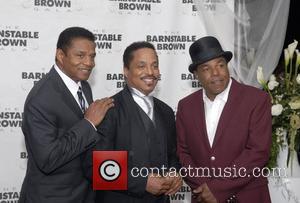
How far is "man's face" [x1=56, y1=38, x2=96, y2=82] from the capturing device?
6.52 feet

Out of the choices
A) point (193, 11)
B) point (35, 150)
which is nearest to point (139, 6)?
point (193, 11)

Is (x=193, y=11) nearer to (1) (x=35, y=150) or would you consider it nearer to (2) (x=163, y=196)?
(2) (x=163, y=196)

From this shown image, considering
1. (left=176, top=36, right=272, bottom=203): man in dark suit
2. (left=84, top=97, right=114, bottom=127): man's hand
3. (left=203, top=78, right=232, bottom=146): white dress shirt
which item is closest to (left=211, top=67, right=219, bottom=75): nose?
(left=176, top=36, right=272, bottom=203): man in dark suit

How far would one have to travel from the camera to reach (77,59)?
199 cm

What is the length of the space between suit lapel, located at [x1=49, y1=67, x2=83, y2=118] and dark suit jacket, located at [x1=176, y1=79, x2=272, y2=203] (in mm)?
603

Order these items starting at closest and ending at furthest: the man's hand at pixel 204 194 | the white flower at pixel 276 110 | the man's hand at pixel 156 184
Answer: the man's hand at pixel 156 184 < the man's hand at pixel 204 194 < the white flower at pixel 276 110

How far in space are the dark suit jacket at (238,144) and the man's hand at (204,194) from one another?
0.06 ft

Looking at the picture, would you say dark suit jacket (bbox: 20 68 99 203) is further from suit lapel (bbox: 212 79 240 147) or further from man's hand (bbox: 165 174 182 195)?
suit lapel (bbox: 212 79 240 147)

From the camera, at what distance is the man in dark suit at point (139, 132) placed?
1.95m

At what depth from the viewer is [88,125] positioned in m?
1.86

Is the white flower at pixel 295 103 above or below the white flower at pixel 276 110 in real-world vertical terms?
above

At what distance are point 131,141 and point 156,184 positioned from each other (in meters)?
0.22

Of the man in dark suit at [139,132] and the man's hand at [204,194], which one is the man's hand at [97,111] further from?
the man's hand at [204,194]

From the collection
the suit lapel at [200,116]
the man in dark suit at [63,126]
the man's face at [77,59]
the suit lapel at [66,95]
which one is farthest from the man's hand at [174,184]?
the man's face at [77,59]
